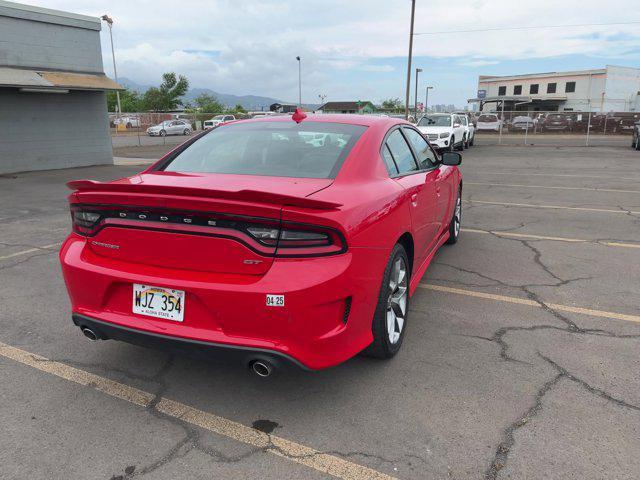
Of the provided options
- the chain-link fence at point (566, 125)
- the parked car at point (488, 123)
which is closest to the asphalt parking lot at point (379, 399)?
the chain-link fence at point (566, 125)

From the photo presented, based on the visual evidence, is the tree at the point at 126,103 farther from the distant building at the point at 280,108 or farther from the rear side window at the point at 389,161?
the rear side window at the point at 389,161

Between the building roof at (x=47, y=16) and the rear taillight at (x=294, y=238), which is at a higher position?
the building roof at (x=47, y=16)

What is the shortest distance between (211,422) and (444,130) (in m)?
19.2

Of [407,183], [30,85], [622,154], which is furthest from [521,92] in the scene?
[407,183]

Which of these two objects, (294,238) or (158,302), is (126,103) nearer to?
(158,302)

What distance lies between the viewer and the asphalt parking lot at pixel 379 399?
2.36 m

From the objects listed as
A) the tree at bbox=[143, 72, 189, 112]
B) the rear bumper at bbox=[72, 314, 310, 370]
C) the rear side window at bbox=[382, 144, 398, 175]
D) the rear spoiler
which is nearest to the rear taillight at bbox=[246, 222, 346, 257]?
the rear spoiler

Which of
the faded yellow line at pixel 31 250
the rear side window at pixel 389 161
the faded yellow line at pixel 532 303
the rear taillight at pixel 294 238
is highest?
the rear side window at pixel 389 161

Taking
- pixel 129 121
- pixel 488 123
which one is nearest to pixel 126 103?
pixel 129 121

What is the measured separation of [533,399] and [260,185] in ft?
6.60

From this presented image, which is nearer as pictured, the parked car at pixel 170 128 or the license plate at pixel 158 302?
the license plate at pixel 158 302

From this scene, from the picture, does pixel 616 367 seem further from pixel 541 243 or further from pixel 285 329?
pixel 541 243

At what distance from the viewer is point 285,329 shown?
2.41 meters

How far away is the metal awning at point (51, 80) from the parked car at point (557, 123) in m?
29.4
